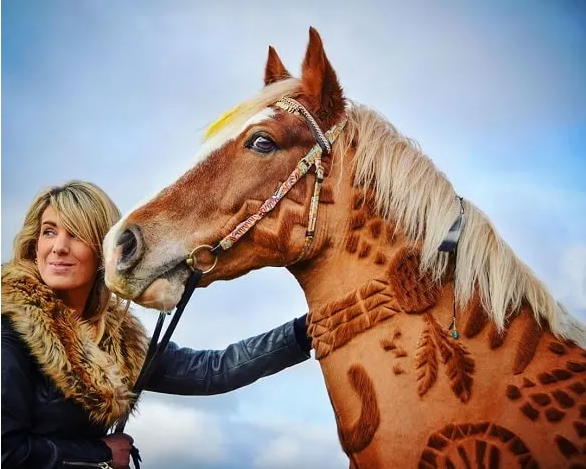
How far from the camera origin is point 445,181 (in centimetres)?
221

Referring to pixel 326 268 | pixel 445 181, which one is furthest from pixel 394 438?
pixel 445 181

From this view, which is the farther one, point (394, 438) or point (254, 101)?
point (254, 101)

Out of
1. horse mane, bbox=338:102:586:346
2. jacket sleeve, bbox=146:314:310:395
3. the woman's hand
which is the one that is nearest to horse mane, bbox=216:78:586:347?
horse mane, bbox=338:102:586:346

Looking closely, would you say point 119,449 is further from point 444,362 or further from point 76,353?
point 444,362

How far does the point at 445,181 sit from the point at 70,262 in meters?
1.62

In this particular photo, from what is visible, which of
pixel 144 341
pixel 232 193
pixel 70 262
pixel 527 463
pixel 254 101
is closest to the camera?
pixel 527 463

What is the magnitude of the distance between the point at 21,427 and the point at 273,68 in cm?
181

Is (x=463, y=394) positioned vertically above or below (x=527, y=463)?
above

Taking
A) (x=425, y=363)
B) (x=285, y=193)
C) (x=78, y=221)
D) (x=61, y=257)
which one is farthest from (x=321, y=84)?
(x=61, y=257)

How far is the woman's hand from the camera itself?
2.42 m

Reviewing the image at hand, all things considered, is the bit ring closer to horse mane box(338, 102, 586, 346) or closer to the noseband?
the noseband

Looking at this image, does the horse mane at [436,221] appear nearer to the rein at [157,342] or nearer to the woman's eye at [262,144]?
the woman's eye at [262,144]

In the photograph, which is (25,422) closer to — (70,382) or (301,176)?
(70,382)

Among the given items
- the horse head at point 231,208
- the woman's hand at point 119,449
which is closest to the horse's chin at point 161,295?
the horse head at point 231,208
